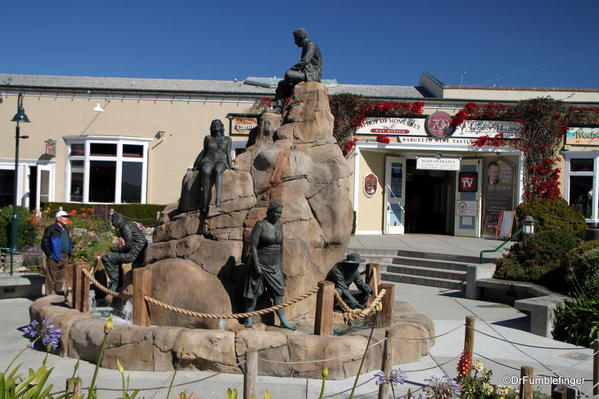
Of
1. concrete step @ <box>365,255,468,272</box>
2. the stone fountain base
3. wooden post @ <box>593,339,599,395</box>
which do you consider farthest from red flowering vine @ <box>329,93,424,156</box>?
wooden post @ <box>593,339,599,395</box>

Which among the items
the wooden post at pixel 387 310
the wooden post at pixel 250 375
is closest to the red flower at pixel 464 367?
the wooden post at pixel 250 375

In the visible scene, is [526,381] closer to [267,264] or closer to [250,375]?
[250,375]

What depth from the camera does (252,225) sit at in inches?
328

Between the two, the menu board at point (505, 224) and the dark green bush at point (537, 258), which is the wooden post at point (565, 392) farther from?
the menu board at point (505, 224)

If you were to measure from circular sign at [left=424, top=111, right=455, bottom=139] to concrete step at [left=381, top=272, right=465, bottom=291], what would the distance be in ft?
25.4

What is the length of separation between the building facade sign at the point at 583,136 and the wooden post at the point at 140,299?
18.2 metres

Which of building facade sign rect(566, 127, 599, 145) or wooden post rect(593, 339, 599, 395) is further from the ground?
building facade sign rect(566, 127, 599, 145)

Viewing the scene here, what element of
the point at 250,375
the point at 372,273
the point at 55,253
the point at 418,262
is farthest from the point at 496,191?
the point at 250,375

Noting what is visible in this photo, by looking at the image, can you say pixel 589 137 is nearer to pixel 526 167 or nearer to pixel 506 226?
pixel 526 167

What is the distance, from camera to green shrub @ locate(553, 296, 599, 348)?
813 centimetres

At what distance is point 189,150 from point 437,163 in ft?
32.2

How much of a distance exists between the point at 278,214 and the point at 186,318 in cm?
197

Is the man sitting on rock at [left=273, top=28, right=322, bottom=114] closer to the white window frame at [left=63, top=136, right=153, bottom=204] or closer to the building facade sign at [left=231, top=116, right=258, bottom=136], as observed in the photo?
the building facade sign at [left=231, top=116, right=258, bottom=136]

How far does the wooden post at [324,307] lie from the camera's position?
6766 mm
